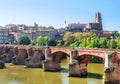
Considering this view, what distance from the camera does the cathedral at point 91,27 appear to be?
109m

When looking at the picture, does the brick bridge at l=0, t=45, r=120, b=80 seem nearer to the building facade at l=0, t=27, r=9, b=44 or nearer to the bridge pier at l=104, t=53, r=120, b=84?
the bridge pier at l=104, t=53, r=120, b=84

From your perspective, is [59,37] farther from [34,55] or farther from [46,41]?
[34,55]

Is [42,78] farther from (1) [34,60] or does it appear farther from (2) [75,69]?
(1) [34,60]

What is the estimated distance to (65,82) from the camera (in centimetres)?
3744

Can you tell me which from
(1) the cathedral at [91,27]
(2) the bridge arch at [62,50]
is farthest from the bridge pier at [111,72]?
(1) the cathedral at [91,27]

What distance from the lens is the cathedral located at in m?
109

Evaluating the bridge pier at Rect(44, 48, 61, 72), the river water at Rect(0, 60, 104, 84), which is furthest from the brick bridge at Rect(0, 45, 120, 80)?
the river water at Rect(0, 60, 104, 84)

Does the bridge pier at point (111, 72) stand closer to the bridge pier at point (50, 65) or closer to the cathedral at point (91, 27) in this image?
the bridge pier at point (50, 65)

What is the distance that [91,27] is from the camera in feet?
367

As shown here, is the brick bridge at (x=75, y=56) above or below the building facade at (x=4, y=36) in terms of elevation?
below

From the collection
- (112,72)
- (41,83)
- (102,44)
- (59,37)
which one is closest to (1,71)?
(41,83)

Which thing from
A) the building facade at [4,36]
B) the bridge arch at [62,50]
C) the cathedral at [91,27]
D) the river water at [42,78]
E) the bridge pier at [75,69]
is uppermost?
the cathedral at [91,27]

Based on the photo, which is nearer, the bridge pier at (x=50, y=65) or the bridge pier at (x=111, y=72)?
the bridge pier at (x=111, y=72)

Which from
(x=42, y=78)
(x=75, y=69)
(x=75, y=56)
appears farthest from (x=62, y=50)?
(x=42, y=78)
